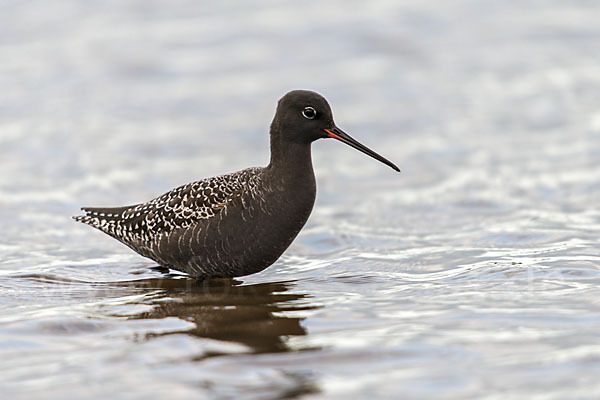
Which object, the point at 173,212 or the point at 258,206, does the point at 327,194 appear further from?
the point at 258,206

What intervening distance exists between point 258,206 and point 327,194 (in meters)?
4.92

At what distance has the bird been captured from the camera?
871cm

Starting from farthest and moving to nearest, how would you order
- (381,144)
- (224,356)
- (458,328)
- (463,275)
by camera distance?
(381,144) → (463,275) → (458,328) → (224,356)

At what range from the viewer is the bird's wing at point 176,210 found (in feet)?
29.6

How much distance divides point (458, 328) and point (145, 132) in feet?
34.2

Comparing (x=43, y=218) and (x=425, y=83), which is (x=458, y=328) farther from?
(x=425, y=83)

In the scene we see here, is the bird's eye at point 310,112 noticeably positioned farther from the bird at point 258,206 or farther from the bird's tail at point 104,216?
the bird's tail at point 104,216

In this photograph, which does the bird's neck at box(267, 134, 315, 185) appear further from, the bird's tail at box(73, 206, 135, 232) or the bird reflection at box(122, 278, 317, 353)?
the bird's tail at box(73, 206, 135, 232)

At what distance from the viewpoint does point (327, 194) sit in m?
13.6

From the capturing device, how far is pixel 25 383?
6.13 meters

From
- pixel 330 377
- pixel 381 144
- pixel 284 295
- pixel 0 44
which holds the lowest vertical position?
pixel 330 377

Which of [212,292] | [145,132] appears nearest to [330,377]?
[212,292]

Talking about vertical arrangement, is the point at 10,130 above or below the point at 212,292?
above

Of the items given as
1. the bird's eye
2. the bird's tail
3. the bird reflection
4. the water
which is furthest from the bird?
the bird's tail
